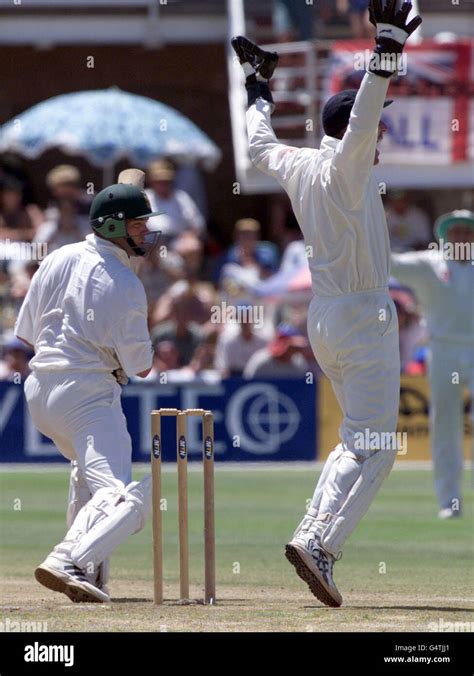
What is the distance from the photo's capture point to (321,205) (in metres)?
7.65

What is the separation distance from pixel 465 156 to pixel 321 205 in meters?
13.0

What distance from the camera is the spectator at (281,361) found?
17.6 metres

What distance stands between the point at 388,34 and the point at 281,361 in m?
10.5

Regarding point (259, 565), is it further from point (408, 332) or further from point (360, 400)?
point (408, 332)

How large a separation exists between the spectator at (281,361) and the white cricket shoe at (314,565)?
33.2ft

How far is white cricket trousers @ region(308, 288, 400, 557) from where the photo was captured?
749 cm

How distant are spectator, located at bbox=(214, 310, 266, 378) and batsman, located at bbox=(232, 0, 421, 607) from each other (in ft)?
32.5

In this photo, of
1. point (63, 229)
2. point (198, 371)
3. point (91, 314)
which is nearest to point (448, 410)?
point (198, 371)

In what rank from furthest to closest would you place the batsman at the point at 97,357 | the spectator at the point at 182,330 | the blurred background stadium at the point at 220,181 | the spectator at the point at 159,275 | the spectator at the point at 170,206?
the spectator at the point at 170,206
the spectator at the point at 159,275
the spectator at the point at 182,330
the blurred background stadium at the point at 220,181
the batsman at the point at 97,357

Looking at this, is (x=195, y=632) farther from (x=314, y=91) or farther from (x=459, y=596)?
(x=314, y=91)

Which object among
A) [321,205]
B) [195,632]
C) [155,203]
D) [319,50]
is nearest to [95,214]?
[321,205]

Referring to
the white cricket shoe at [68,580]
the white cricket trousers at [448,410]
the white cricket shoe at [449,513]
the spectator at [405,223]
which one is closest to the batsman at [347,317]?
the white cricket shoe at [68,580]

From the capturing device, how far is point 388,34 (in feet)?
23.6

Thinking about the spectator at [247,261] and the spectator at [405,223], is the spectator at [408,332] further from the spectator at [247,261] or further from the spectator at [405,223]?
the spectator at [405,223]
